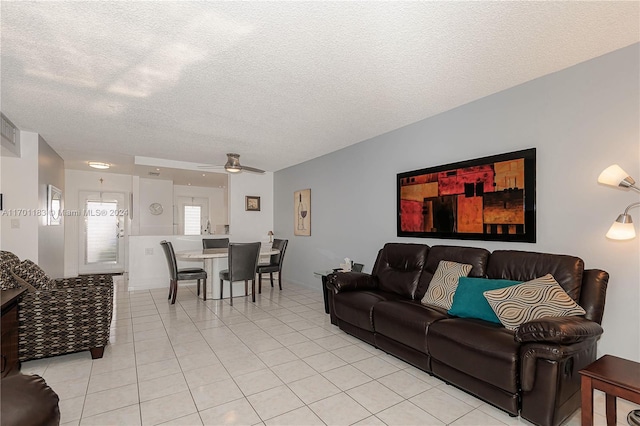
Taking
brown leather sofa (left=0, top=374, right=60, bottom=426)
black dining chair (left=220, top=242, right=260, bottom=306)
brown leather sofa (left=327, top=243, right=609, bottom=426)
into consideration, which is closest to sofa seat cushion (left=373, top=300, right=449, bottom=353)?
brown leather sofa (left=327, top=243, right=609, bottom=426)

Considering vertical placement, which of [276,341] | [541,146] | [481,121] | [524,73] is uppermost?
[524,73]

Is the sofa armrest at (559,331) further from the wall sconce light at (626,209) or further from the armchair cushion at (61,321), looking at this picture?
the armchair cushion at (61,321)

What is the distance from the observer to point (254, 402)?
222cm

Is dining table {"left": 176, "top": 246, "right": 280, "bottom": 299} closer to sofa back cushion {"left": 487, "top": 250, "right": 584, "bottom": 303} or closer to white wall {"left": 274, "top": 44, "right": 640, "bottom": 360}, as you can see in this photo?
white wall {"left": 274, "top": 44, "right": 640, "bottom": 360}

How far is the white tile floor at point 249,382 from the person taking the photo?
2.06 meters

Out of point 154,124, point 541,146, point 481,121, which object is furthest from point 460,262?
point 154,124

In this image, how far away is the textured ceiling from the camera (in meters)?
1.92

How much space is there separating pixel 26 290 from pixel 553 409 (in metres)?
4.11

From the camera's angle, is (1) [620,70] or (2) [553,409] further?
(1) [620,70]

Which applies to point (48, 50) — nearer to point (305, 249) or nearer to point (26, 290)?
point (26, 290)

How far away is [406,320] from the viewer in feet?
8.77

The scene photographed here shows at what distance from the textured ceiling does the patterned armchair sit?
1812mm

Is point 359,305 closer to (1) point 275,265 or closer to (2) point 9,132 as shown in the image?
(1) point 275,265

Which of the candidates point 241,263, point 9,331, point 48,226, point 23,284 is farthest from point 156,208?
point 9,331
